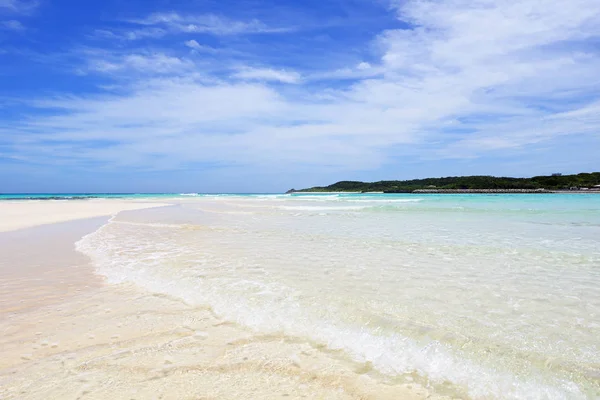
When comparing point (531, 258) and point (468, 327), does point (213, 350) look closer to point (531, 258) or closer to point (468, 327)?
point (468, 327)

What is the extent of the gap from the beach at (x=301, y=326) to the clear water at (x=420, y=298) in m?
0.02

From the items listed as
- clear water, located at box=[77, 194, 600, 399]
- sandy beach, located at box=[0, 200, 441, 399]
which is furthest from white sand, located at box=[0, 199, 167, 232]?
sandy beach, located at box=[0, 200, 441, 399]

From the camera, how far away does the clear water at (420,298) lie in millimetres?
3029

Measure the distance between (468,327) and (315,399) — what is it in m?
2.14

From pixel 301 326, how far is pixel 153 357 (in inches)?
59.5

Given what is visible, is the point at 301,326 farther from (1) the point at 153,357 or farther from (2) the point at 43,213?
(2) the point at 43,213

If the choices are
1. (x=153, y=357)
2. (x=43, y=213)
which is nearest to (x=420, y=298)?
(x=153, y=357)

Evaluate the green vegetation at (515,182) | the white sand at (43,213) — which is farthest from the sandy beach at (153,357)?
the green vegetation at (515,182)

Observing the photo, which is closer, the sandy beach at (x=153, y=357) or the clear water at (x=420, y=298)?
the sandy beach at (x=153, y=357)

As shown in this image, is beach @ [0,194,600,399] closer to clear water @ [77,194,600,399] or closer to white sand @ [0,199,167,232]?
clear water @ [77,194,600,399]

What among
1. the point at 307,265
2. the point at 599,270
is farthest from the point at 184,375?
the point at 599,270

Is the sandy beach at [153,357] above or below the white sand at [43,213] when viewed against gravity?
below

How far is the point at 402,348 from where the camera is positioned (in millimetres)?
3379

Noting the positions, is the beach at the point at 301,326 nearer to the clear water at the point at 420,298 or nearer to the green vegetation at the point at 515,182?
the clear water at the point at 420,298
